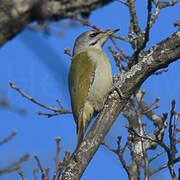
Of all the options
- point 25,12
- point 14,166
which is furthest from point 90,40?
point 25,12

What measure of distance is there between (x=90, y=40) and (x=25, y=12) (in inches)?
203

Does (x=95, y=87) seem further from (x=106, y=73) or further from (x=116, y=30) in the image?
(x=116, y=30)

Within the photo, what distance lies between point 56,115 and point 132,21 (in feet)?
7.75

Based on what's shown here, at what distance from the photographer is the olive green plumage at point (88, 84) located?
5.52 meters

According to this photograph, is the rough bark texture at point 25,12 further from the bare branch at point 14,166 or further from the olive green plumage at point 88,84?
the olive green plumage at point 88,84

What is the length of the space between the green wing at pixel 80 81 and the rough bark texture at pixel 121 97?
0.98 meters

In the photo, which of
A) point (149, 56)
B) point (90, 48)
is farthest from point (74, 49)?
point (149, 56)

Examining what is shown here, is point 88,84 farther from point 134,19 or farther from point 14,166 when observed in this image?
point 14,166

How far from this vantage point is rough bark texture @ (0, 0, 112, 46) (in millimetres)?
1801

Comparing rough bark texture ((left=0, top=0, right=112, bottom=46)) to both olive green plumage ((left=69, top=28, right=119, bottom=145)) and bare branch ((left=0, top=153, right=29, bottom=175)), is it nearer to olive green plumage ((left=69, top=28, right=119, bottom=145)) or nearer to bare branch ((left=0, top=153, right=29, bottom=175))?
bare branch ((left=0, top=153, right=29, bottom=175))

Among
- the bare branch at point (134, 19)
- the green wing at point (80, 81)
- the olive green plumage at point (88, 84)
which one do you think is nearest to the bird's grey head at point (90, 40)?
the olive green plumage at point (88, 84)

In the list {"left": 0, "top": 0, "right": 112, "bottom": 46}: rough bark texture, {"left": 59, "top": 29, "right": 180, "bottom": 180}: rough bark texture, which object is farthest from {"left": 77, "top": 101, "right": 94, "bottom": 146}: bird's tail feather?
{"left": 0, "top": 0, "right": 112, "bottom": 46}: rough bark texture

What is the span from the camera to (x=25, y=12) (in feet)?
6.22

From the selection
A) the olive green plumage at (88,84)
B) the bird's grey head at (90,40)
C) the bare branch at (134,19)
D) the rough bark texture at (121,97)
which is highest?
the bird's grey head at (90,40)
